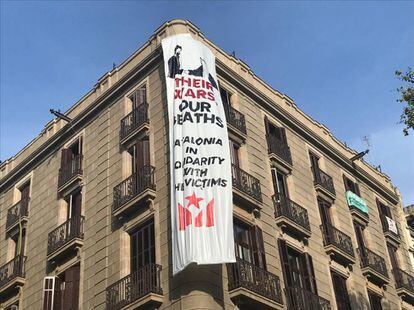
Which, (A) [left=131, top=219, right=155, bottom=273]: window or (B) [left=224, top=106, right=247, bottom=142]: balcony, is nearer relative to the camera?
(A) [left=131, top=219, right=155, bottom=273]: window

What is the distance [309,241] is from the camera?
93.2ft

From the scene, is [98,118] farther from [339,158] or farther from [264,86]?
[339,158]

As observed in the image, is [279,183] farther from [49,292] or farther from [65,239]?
[49,292]

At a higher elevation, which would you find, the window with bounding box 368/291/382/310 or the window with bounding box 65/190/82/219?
the window with bounding box 65/190/82/219

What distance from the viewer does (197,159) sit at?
2372cm

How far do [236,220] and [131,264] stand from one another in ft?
13.7

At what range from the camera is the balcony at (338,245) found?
29188mm

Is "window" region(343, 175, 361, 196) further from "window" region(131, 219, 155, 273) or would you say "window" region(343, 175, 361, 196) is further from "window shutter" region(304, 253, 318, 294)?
"window" region(131, 219, 155, 273)

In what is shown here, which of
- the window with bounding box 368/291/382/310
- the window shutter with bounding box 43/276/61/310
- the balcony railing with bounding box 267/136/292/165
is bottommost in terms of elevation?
the window shutter with bounding box 43/276/61/310

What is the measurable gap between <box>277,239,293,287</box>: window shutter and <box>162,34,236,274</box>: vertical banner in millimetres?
4260

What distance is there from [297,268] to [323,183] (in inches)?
250

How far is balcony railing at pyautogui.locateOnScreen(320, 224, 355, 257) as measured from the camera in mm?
29587

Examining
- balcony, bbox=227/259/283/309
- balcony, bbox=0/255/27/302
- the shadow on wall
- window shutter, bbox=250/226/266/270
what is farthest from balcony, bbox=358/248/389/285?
balcony, bbox=0/255/27/302

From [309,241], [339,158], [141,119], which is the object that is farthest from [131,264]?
[339,158]
